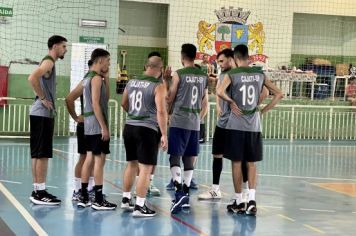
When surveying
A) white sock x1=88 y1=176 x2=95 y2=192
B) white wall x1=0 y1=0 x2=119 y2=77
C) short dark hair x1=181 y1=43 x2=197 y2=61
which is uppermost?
white wall x1=0 y1=0 x2=119 y2=77

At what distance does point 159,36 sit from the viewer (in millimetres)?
20875

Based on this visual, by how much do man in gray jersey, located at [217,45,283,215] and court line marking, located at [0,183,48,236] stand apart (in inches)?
103

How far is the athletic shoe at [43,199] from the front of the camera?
805 centimetres

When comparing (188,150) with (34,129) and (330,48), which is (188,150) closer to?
(34,129)

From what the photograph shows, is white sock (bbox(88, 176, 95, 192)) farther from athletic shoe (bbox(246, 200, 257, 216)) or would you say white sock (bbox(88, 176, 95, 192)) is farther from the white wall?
the white wall

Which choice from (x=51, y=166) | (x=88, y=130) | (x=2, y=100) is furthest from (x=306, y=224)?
(x=2, y=100)

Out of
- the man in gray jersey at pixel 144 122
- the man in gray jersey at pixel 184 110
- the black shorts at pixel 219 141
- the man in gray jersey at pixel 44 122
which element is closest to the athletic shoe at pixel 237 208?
the man in gray jersey at pixel 184 110

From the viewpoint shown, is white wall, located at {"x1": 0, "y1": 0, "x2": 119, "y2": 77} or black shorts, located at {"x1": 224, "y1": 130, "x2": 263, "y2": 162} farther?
white wall, located at {"x1": 0, "y1": 0, "x2": 119, "y2": 77}

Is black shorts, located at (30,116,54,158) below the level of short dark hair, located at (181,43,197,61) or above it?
below

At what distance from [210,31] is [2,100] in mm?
7666

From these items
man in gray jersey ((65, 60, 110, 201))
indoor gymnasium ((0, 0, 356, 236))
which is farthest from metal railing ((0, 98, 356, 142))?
man in gray jersey ((65, 60, 110, 201))

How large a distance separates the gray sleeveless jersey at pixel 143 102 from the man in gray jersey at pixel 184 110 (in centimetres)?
56

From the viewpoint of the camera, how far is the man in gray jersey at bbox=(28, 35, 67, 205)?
798 centimetres

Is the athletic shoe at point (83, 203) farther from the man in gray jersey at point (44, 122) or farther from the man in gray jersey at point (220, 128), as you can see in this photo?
the man in gray jersey at point (220, 128)
